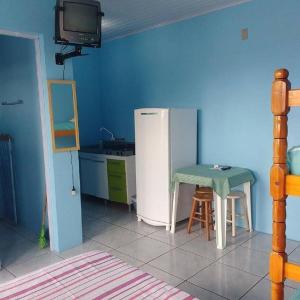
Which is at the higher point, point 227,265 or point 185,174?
point 185,174

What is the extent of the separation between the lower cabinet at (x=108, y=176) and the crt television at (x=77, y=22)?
2.03 m

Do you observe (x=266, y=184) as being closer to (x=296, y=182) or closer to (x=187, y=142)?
(x=187, y=142)

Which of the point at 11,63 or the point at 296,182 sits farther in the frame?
the point at 11,63

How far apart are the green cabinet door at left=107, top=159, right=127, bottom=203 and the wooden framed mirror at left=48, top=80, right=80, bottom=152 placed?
133 cm

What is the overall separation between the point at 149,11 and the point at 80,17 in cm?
138

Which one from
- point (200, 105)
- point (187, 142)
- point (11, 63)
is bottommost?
point (187, 142)

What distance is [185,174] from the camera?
3473mm

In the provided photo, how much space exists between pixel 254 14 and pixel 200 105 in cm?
121

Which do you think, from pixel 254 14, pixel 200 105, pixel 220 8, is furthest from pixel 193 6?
pixel 200 105

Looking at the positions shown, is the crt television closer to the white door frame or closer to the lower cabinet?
the white door frame

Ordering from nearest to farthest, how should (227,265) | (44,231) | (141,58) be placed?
(227,265) → (44,231) → (141,58)

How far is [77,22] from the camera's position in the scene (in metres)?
2.66

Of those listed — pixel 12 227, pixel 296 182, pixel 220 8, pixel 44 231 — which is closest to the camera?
pixel 296 182

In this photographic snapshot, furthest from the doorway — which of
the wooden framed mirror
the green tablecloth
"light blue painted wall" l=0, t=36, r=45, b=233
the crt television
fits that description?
the green tablecloth
